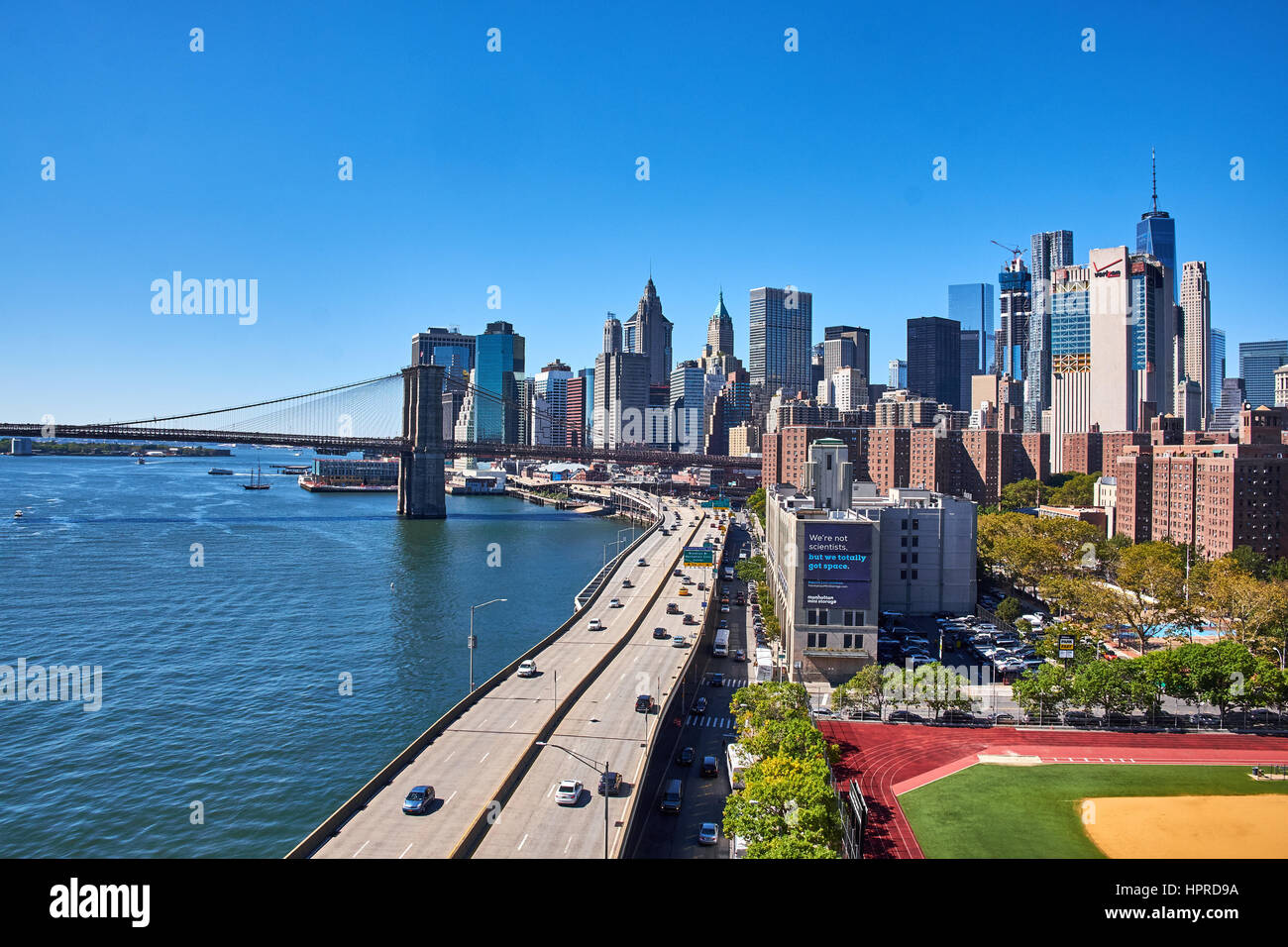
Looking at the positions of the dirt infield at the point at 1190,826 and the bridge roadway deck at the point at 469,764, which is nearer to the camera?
the bridge roadway deck at the point at 469,764

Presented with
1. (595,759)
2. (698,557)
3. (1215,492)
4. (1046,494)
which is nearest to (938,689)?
(595,759)

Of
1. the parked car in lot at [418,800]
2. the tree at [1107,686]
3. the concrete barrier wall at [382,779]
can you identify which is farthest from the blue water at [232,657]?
the tree at [1107,686]

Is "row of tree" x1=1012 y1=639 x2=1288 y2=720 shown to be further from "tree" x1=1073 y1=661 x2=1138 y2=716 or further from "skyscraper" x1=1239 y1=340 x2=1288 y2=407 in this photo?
"skyscraper" x1=1239 y1=340 x2=1288 y2=407

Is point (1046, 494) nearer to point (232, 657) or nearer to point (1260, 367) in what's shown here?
point (232, 657)

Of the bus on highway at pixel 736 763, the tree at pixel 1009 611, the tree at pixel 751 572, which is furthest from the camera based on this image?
the tree at pixel 751 572

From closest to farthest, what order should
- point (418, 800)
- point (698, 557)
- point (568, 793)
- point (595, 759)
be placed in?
point (418, 800) → point (568, 793) → point (595, 759) → point (698, 557)

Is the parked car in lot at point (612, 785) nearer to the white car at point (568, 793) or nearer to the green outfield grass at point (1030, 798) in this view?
the white car at point (568, 793)
